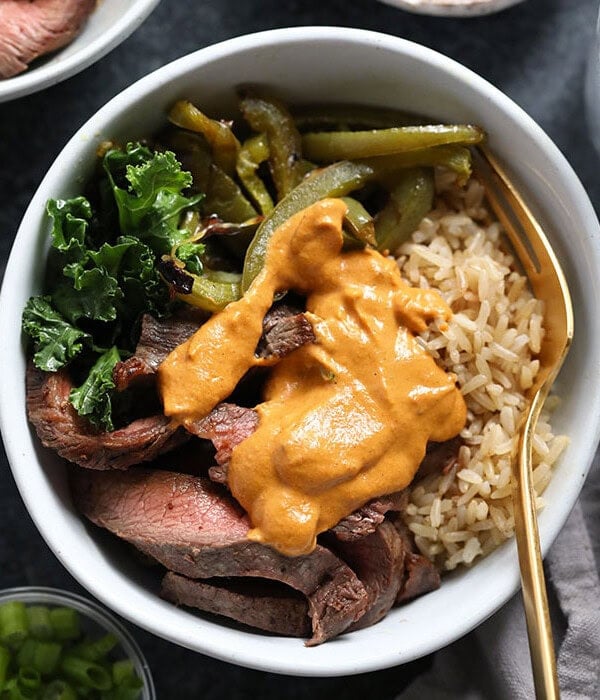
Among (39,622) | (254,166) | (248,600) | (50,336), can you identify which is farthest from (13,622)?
(254,166)

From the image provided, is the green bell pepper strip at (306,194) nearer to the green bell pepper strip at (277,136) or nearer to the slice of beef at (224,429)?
the green bell pepper strip at (277,136)

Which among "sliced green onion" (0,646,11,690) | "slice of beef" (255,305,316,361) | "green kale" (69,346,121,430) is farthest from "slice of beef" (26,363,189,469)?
"sliced green onion" (0,646,11,690)

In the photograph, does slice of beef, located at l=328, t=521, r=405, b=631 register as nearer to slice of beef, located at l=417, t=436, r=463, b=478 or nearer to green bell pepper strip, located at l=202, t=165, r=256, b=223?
slice of beef, located at l=417, t=436, r=463, b=478

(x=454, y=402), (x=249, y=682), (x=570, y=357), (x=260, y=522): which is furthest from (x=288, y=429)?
(x=249, y=682)

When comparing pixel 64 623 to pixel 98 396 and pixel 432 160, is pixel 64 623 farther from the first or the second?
pixel 432 160

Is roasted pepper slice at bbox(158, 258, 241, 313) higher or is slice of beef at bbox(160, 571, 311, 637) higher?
roasted pepper slice at bbox(158, 258, 241, 313)

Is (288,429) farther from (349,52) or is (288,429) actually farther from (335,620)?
(349,52)

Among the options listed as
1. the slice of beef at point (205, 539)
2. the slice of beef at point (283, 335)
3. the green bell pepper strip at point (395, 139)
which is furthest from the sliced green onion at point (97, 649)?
the green bell pepper strip at point (395, 139)
